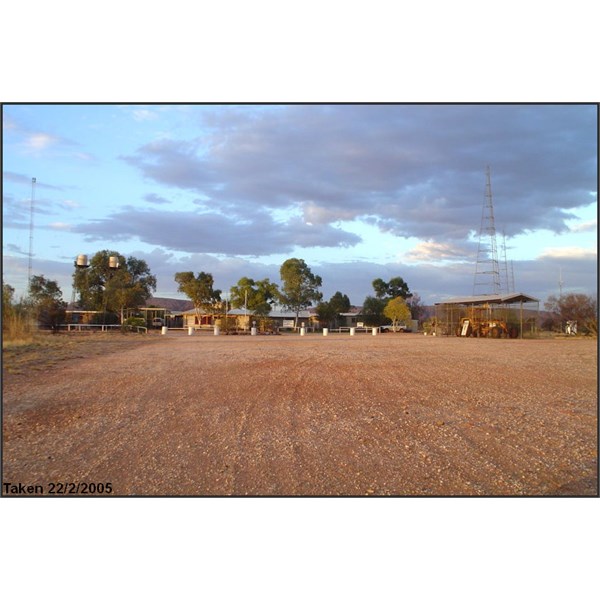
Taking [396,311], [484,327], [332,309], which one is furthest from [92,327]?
[396,311]

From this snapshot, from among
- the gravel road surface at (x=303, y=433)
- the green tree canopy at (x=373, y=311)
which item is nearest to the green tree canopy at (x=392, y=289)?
the green tree canopy at (x=373, y=311)

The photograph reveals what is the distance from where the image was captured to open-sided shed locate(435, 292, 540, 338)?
25562 mm

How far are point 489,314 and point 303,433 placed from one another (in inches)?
938

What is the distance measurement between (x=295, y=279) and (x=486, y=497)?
44.5 feet

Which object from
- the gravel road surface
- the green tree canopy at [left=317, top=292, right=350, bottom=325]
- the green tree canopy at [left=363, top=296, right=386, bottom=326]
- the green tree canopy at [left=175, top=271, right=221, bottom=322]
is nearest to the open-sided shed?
the green tree canopy at [left=317, top=292, right=350, bottom=325]

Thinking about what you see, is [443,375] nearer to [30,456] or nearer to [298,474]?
[298,474]

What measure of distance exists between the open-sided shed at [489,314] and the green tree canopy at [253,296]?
34.0ft

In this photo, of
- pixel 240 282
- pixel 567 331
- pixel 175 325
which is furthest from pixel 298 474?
pixel 175 325

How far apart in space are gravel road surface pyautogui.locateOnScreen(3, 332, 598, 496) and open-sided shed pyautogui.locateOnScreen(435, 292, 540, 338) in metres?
16.3

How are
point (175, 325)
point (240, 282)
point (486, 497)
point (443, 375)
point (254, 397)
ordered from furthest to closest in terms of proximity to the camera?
point (175, 325)
point (240, 282)
point (443, 375)
point (254, 397)
point (486, 497)

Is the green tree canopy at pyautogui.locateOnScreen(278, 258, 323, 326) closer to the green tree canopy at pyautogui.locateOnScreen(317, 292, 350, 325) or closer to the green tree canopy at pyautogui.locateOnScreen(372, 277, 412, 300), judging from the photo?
the green tree canopy at pyautogui.locateOnScreen(317, 292, 350, 325)

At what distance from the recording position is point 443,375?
1033 centimetres

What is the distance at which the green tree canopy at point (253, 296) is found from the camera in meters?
28.2

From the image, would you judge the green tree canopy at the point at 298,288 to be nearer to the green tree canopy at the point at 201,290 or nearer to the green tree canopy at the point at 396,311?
the green tree canopy at the point at 201,290
